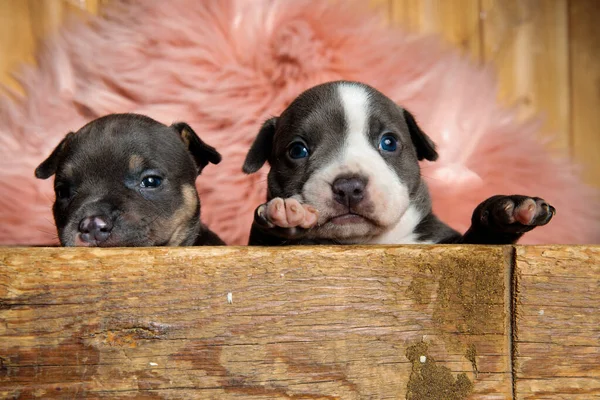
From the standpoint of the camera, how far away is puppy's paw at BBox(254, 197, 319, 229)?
2027 mm

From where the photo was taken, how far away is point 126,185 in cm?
253

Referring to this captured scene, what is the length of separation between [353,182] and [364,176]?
0.06m

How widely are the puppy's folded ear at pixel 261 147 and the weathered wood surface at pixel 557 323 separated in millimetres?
1355

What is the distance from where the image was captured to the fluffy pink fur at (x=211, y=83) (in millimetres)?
3500

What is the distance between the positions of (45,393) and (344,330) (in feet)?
2.25

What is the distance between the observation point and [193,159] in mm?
2986

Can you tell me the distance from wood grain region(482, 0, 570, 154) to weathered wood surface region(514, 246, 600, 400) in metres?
2.56

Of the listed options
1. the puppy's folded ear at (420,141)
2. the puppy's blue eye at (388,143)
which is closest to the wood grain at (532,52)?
the puppy's folded ear at (420,141)

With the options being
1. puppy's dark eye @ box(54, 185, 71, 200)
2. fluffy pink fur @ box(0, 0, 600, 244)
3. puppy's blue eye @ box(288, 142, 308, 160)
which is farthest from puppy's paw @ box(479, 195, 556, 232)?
fluffy pink fur @ box(0, 0, 600, 244)

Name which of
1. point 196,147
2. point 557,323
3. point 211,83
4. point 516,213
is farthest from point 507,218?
point 211,83

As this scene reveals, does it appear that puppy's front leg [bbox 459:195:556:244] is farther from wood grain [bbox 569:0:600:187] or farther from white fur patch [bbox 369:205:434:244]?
wood grain [bbox 569:0:600:187]

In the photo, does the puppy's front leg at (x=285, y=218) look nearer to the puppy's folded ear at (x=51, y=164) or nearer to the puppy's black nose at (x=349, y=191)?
the puppy's black nose at (x=349, y=191)

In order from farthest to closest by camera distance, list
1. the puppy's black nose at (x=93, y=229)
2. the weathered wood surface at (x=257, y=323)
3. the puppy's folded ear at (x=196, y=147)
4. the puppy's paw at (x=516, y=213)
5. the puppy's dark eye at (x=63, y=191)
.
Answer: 1. the puppy's folded ear at (x=196, y=147)
2. the puppy's dark eye at (x=63, y=191)
3. the puppy's black nose at (x=93, y=229)
4. the puppy's paw at (x=516, y=213)
5. the weathered wood surface at (x=257, y=323)

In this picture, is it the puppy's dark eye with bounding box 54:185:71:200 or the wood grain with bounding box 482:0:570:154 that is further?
the wood grain with bounding box 482:0:570:154
